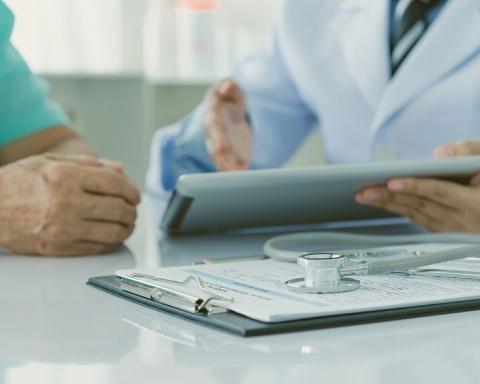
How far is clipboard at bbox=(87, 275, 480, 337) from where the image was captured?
47cm

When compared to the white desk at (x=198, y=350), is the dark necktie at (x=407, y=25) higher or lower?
higher

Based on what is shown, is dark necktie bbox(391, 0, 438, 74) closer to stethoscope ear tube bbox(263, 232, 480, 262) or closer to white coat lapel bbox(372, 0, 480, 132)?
white coat lapel bbox(372, 0, 480, 132)

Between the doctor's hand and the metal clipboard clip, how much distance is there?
2.07 feet

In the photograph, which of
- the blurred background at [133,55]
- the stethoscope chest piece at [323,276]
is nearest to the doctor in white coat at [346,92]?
the stethoscope chest piece at [323,276]

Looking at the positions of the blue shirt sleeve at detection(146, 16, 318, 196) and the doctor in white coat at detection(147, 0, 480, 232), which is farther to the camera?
the blue shirt sleeve at detection(146, 16, 318, 196)

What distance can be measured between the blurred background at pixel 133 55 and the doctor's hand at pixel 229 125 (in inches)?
49.3

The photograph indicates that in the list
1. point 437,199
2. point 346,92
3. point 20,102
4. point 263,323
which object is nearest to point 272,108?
point 346,92

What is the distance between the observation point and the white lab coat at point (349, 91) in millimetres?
1363

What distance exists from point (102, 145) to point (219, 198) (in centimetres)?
196

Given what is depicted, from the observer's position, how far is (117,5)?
2584 millimetres

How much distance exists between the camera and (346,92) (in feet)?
4.98

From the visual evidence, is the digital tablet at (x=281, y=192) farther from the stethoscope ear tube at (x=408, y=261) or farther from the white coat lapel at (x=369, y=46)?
the white coat lapel at (x=369, y=46)

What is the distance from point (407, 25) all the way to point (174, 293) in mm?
1035

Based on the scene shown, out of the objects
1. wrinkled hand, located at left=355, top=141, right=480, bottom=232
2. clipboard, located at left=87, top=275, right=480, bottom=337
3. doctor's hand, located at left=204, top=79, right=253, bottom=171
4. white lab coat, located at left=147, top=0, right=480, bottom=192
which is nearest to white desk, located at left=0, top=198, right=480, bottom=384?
clipboard, located at left=87, top=275, right=480, bottom=337
